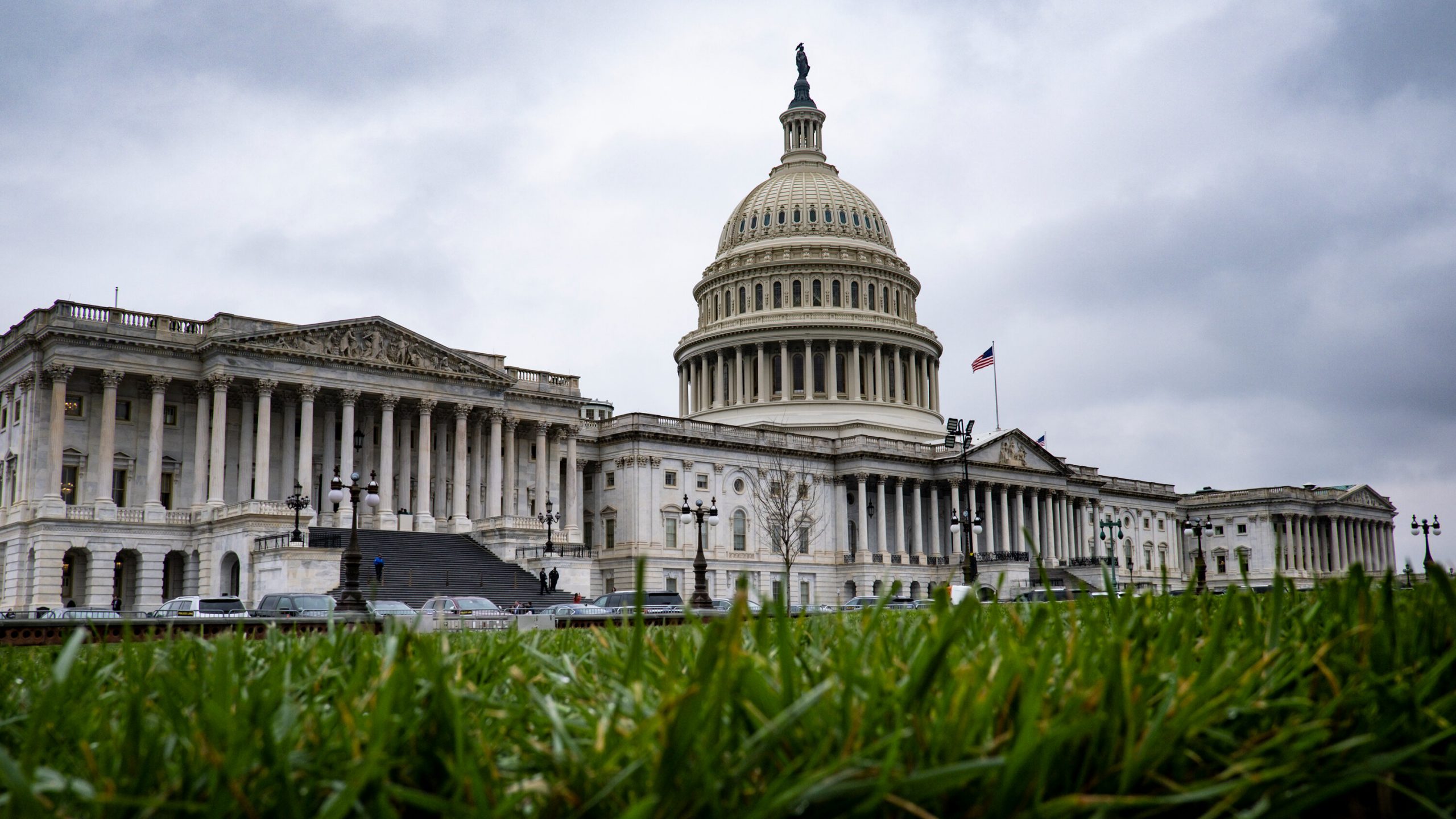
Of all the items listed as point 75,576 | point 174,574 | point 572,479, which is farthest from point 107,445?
point 572,479

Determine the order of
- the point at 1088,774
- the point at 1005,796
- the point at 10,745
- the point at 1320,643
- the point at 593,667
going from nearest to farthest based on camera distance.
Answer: the point at 1005,796 < the point at 1088,774 < the point at 1320,643 < the point at 10,745 < the point at 593,667

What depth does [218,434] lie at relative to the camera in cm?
6203

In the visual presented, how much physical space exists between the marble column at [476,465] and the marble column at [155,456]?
16931 millimetres

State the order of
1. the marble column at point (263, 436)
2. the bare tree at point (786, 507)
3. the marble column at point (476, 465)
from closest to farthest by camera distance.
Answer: the marble column at point (263, 436) → the marble column at point (476, 465) → the bare tree at point (786, 507)

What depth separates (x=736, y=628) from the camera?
2.77 meters

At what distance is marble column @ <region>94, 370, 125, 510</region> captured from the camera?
197 ft

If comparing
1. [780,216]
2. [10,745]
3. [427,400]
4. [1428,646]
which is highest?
[780,216]

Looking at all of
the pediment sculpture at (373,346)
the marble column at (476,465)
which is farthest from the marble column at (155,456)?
the marble column at (476,465)

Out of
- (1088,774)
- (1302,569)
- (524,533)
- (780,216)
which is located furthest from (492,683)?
(1302,569)

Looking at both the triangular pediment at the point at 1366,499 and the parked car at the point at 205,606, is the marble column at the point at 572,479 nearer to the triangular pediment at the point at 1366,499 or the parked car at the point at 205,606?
the parked car at the point at 205,606

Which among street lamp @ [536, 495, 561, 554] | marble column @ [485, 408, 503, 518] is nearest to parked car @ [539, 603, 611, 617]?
street lamp @ [536, 495, 561, 554]

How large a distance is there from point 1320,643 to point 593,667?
2.54 meters

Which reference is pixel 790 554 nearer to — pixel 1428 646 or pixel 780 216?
pixel 780 216

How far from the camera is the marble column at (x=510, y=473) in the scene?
245ft
